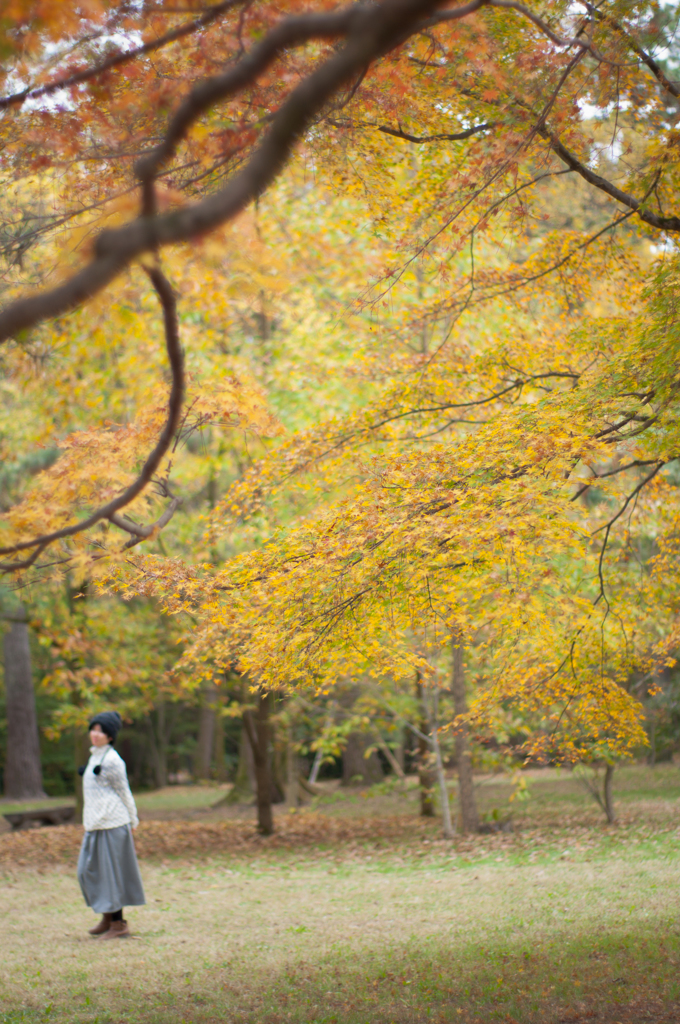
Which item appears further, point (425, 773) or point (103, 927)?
point (425, 773)

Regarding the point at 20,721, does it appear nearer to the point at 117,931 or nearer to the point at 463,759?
the point at 463,759

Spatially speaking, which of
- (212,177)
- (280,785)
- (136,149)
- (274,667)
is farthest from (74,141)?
(280,785)

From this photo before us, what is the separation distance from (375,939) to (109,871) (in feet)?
7.06

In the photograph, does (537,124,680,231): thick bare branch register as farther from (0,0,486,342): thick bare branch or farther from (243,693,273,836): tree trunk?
(243,693,273,836): tree trunk

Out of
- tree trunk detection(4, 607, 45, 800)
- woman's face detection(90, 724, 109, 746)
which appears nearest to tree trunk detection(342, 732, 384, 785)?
tree trunk detection(4, 607, 45, 800)

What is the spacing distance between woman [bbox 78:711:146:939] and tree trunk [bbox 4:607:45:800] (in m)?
12.2

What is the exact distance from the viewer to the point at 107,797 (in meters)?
6.64

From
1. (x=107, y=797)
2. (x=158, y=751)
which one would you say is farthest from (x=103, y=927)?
(x=158, y=751)

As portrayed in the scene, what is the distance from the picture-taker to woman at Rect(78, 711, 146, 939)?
6438mm

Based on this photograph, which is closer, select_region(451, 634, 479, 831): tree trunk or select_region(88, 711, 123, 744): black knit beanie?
select_region(88, 711, 123, 744): black knit beanie

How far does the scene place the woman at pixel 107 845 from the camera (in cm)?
644

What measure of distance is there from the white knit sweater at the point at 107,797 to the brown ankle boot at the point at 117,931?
0.74 meters

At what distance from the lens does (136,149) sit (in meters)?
4.07

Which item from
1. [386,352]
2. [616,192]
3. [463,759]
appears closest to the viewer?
[616,192]
